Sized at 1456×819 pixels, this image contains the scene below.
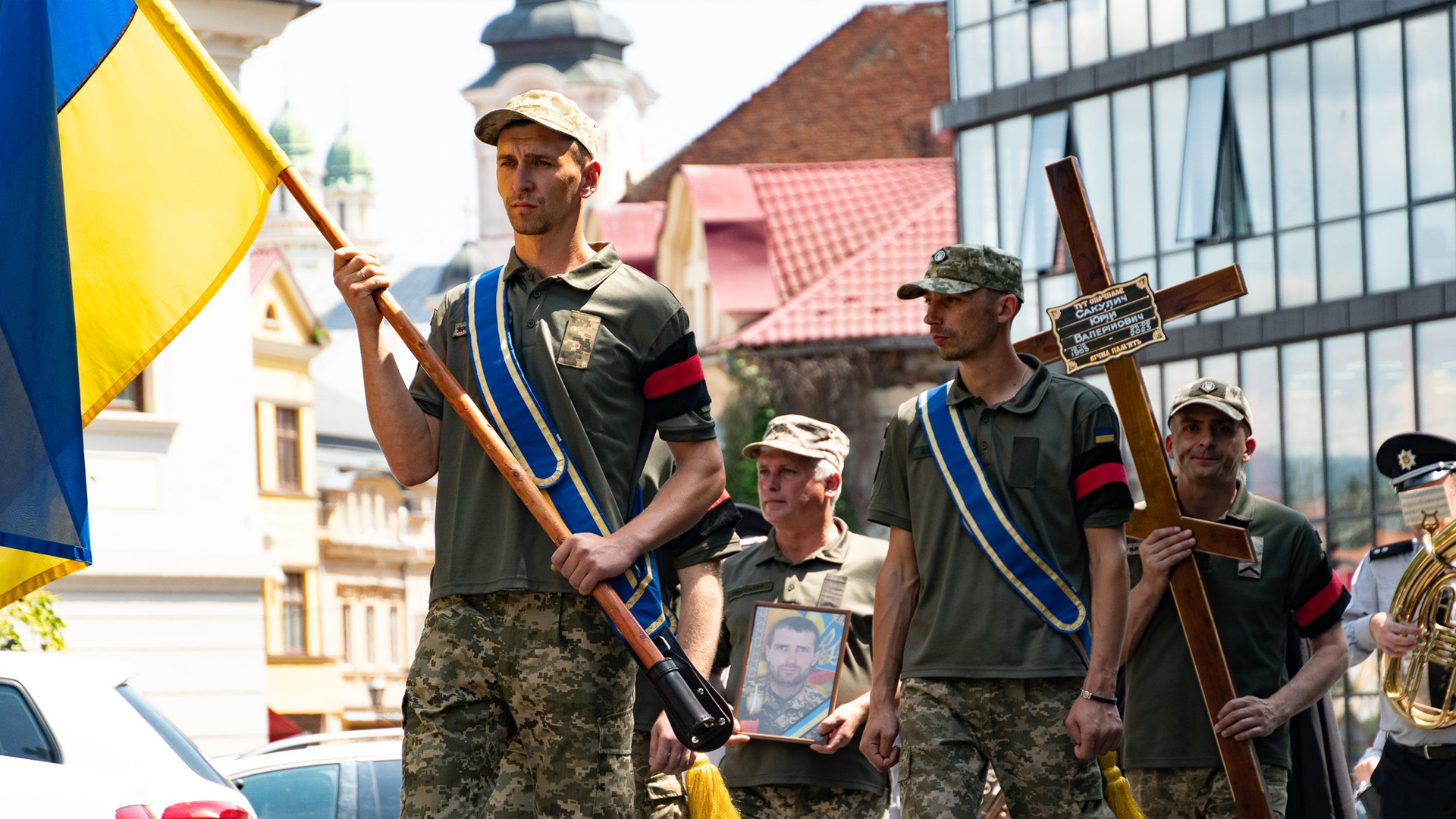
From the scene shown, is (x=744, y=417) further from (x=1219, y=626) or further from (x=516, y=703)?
(x=516, y=703)

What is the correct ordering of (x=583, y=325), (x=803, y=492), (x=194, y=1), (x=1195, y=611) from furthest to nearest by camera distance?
(x=194, y=1) → (x=803, y=492) → (x=1195, y=611) → (x=583, y=325)

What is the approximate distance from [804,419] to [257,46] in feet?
74.3

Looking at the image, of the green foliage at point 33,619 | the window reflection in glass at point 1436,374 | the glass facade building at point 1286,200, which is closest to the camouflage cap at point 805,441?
the green foliage at point 33,619

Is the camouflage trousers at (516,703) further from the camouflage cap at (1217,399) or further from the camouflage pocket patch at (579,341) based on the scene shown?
the camouflage cap at (1217,399)

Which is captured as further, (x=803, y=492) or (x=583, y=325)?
(x=803, y=492)

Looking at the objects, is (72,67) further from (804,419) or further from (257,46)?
(257,46)

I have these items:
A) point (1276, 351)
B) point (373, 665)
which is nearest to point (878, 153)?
point (1276, 351)

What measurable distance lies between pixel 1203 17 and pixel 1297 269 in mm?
3980

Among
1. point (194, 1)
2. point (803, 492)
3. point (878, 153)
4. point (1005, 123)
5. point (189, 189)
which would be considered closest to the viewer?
point (189, 189)

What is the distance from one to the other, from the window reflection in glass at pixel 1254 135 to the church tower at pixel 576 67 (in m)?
78.3

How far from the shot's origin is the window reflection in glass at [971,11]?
37844 mm

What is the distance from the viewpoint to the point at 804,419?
31.7ft

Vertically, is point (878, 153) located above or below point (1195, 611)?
above

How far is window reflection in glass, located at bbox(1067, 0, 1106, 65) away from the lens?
116 ft
